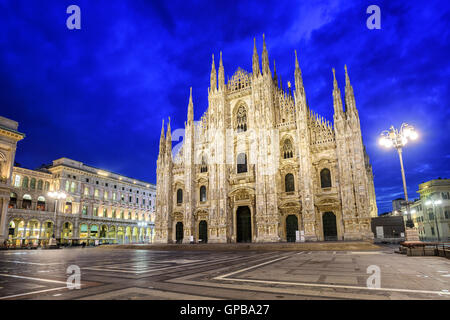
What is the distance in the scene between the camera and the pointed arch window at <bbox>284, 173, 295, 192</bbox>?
33.7 m

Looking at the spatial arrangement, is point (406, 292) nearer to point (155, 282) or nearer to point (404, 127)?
point (155, 282)

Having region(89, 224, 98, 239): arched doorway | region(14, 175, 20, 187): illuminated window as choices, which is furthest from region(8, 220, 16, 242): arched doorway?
region(89, 224, 98, 239): arched doorway

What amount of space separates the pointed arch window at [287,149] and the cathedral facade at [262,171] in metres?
0.01

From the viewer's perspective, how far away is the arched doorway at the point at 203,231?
37.9 m

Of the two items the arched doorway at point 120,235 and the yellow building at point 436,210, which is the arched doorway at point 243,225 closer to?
the arched doorway at point 120,235

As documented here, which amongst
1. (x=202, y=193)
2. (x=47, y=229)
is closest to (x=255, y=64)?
(x=202, y=193)

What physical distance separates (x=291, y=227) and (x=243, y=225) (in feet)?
21.3

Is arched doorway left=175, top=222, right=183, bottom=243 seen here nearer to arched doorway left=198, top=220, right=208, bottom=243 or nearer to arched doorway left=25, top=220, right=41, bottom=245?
arched doorway left=198, top=220, right=208, bottom=243

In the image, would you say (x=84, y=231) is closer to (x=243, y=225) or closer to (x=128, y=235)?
(x=128, y=235)

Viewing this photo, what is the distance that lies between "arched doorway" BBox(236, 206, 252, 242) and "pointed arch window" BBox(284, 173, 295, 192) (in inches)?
237

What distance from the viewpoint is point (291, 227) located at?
107 feet

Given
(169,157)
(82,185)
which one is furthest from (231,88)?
(82,185)

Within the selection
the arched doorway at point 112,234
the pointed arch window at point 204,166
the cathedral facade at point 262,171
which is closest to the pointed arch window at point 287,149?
the cathedral facade at point 262,171

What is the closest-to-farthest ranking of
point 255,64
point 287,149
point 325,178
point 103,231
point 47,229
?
1. point 325,178
2. point 287,149
3. point 255,64
4. point 47,229
5. point 103,231
